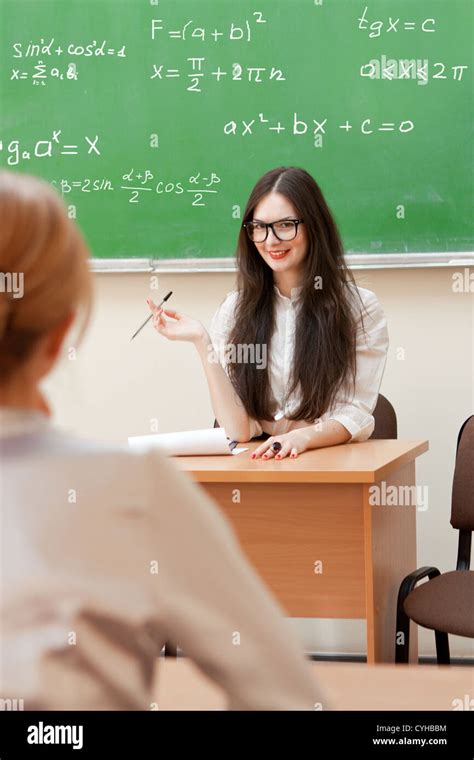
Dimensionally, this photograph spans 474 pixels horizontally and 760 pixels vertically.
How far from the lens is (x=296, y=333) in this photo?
2754 mm

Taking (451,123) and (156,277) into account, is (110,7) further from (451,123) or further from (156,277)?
(451,123)

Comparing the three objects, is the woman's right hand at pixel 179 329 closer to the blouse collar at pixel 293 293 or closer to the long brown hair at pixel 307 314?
the long brown hair at pixel 307 314

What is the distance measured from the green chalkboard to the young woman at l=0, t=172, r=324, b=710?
2562 mm

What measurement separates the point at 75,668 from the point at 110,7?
2993mm

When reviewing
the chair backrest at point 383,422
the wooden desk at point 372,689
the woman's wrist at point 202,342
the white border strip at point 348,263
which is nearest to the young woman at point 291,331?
the woman's wrist at point 202,342

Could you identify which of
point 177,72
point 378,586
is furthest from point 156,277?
point 378,586

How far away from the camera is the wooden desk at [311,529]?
2.12m

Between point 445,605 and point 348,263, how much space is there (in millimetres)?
1254

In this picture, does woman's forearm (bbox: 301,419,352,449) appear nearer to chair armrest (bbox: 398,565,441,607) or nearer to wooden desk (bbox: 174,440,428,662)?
wooden desk (bbox: 174,440,428,662)

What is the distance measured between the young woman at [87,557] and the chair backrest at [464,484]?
1.97m

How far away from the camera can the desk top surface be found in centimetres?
206
